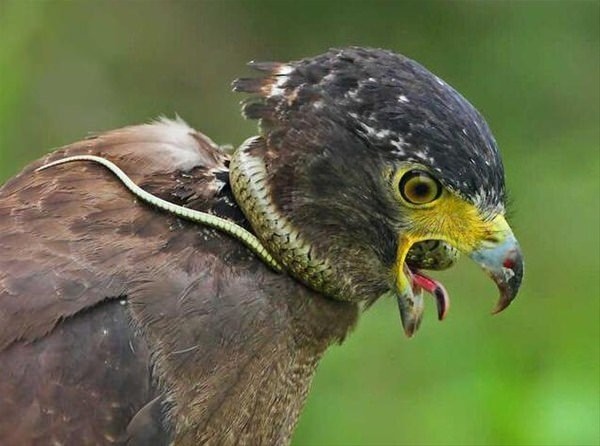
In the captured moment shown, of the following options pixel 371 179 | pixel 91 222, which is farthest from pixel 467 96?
pixel 91 222

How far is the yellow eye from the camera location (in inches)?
94.0

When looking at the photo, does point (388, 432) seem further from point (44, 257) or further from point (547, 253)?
point (44, 257)

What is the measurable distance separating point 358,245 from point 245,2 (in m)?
4.89

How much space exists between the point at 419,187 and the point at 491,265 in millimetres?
222

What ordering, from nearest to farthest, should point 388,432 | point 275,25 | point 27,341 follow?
1. point 27,341
2. point 388,432
3. point 275,25

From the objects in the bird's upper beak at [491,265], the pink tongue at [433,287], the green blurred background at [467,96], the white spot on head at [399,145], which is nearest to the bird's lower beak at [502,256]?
the bird's upper beak at [491,265]

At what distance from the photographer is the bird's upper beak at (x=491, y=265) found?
2457 millimetres

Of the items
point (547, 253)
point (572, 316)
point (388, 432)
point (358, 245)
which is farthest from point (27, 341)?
point (547, 253)

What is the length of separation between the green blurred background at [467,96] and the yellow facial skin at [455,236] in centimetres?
156

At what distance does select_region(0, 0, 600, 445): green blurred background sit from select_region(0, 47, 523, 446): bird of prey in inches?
62.3

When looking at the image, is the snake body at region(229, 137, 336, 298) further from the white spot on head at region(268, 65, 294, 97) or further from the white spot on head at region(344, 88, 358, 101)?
the white spot on head at region(344, 88, 358, 101)

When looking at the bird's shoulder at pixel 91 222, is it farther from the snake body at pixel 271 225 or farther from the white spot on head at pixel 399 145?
the white spot on head at pixel 399 145

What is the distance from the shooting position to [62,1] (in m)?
6.24

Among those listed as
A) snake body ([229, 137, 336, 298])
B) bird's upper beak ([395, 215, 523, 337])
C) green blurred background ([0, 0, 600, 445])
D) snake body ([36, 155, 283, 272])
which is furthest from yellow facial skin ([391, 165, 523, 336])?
green blurred background ([0, 0, 600, 445])
